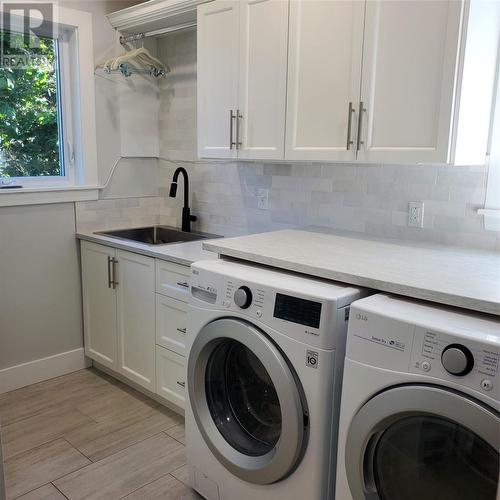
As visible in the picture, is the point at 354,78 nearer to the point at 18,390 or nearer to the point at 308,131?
the point at 308,131

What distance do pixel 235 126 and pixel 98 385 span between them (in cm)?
175

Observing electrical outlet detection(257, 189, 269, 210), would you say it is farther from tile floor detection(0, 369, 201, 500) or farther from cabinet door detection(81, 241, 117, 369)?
tile floor detection(0, 369, 201, 500)

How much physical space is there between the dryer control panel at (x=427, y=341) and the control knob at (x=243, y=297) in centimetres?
40

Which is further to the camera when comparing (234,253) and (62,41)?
(62,41)

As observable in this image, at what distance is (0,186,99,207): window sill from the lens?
275 cm

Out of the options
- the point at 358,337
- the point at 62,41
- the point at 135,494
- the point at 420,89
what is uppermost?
the point at 62,41

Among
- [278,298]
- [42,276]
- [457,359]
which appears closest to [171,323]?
[42,276]

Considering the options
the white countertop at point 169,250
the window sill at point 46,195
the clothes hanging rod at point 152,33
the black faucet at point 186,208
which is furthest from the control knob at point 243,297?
the clothes hanging rod at point 152,33

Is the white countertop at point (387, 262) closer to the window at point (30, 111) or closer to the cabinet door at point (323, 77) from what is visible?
the cabinet door at point (323, 77)

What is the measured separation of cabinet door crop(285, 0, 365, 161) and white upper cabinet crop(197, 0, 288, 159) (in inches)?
2.5

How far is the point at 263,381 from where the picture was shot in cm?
182

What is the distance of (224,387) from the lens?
197 cm

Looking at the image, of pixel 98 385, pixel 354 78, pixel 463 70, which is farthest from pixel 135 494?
pixel 463 70

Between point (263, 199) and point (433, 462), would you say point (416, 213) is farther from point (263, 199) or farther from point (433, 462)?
point (433, 462)
